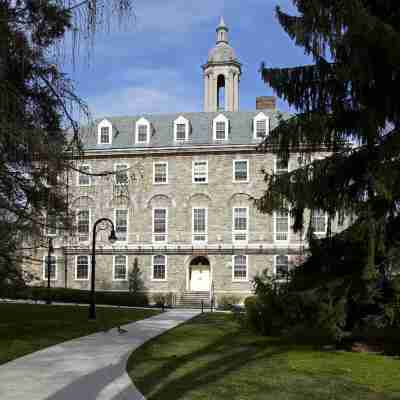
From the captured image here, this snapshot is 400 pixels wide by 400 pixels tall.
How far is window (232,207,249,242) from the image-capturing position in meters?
38.2

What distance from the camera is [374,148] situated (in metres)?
13.4

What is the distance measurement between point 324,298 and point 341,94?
489cm

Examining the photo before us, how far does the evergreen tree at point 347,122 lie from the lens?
12234 mm

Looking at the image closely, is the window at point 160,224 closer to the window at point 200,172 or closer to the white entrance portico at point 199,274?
the white entrance portico at point 199,274

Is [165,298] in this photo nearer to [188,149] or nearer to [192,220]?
[192,220]

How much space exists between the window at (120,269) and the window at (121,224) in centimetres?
133

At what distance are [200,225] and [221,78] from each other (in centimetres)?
2274

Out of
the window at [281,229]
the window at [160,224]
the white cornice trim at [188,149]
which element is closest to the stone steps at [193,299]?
the window at [160,224]

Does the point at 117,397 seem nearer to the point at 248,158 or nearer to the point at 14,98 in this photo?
the point at 14,98

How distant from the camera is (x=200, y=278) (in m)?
39.6

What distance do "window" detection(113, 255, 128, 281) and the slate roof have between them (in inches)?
311

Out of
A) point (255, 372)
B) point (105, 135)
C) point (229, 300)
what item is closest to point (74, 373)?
point (255, 372)

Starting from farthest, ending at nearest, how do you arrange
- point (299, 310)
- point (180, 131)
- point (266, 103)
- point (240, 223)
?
point (266, 103) → point (180, 131) → point (240, 223) → point (299, 310)

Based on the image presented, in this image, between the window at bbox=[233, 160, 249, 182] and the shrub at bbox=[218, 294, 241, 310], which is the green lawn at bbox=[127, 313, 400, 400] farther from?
the window at bbox=[233, 160, 249, 182]
